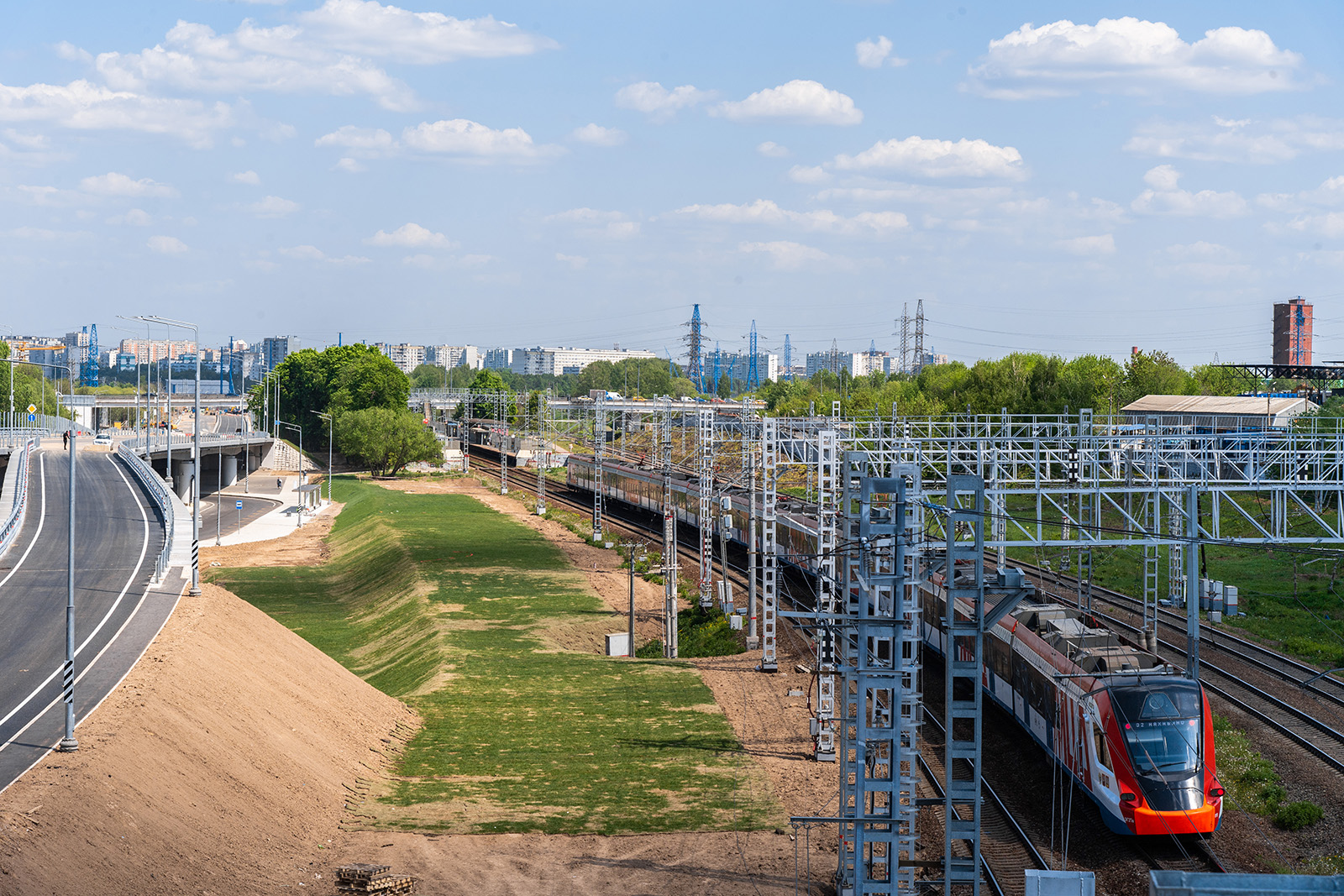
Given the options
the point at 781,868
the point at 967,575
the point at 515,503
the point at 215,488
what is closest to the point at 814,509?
the point at 967,575

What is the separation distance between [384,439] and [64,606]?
68420 mm

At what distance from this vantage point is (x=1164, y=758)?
65.7 feet

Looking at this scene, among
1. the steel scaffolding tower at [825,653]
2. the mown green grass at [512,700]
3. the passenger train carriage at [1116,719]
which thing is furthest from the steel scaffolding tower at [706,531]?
the passenger train carriage at [1116,719]

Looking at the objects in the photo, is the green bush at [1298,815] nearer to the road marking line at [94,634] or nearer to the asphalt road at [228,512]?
the road marking line at [94,634]

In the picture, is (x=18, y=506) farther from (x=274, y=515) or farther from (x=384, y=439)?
(x=384, y=439)

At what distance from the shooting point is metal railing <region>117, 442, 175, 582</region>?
123 ft

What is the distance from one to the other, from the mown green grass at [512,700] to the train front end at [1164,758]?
23.0 ft

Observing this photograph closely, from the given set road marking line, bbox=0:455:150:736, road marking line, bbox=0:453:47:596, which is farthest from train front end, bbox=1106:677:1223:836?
road marking line, bbox=0:453:47:596

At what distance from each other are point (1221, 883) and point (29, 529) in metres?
49.1

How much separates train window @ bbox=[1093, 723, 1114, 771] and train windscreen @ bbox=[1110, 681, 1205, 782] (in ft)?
1.68

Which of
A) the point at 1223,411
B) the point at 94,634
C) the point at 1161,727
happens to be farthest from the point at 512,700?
the point at 1223,411

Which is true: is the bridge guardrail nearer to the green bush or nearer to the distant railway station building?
the green bush

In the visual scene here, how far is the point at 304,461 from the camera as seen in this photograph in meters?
123

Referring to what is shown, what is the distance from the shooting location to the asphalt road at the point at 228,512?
244 feet
